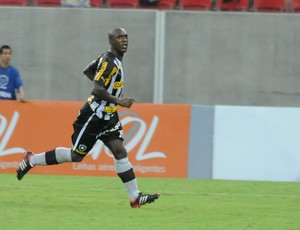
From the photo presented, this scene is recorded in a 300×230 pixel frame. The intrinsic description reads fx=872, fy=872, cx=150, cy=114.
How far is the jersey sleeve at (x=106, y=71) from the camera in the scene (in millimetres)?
9539

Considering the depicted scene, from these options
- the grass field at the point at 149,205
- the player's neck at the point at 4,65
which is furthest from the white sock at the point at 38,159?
the player's neck at the point at 4,65

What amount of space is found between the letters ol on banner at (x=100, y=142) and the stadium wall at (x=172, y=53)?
3.74 m

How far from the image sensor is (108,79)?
959 centimetres

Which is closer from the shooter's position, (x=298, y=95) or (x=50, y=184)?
(x=50, y=184)

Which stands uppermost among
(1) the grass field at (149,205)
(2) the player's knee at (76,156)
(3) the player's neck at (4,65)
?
(3) the player's neck at (4,65)

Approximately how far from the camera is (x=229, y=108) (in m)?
13.8

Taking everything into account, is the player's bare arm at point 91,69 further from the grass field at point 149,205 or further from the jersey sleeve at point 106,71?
the grass field at point 149,205

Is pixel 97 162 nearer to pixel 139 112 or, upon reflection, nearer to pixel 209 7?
pixel 139 112

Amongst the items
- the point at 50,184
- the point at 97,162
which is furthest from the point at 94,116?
the point at 97,162

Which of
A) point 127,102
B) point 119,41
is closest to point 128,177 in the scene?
point 127,102

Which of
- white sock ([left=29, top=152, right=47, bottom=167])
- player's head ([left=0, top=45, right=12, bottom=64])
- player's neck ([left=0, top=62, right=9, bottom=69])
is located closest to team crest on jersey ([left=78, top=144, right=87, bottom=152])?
white sock ([left=29, top=152, right=47, bottom=167])

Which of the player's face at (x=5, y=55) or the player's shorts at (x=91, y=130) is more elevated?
the player's face at (x=5, y=55)

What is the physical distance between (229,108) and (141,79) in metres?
4.27

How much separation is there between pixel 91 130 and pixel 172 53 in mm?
8097
